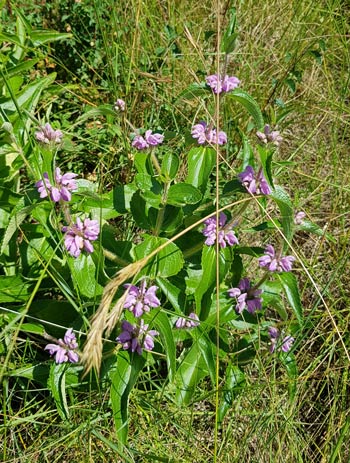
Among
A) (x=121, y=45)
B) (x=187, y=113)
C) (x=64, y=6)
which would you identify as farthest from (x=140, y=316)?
(x=64, y=6)

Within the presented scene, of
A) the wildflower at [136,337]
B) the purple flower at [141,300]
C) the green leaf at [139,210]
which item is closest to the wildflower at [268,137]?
the green leaf at [139,210]

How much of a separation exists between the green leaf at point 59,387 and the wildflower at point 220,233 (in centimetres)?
56

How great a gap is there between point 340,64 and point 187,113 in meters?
0.92

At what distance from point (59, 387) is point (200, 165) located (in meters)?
0.77

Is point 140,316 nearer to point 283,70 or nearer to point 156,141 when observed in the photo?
point 156,141

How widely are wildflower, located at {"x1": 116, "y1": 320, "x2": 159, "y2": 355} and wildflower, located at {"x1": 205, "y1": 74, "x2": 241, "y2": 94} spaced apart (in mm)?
699

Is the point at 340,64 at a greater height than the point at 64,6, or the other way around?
the point at 64,6

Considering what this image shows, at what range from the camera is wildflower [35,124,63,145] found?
154 centimetres

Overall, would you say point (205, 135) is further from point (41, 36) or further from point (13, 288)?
point (41, 36)

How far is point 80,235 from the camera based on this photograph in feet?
5.10

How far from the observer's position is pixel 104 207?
1.74 meters

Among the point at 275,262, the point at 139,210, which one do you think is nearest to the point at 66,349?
the point at 139,210

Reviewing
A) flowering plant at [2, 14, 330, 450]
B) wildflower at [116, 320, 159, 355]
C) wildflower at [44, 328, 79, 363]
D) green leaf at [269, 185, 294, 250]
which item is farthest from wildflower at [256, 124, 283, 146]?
wildflower at [44, 328, 79, 363]

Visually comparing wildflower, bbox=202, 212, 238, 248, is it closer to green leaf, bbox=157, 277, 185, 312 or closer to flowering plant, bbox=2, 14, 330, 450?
flowering plant, bbox=2, 14, 330, 450
